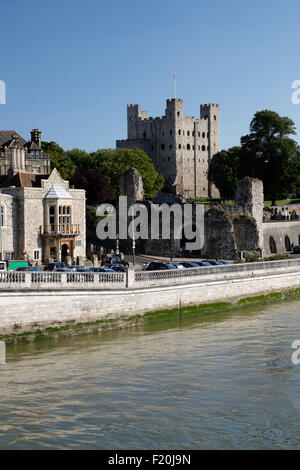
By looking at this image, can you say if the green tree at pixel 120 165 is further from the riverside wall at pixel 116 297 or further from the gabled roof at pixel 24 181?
the riverside wall at pixel 116 297

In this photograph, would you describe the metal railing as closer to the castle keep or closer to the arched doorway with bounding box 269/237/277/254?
the arched doorway with bounding box 269/237/277/254

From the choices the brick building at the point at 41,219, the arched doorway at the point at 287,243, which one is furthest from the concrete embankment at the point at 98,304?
the arched doorway at the point at 287,243

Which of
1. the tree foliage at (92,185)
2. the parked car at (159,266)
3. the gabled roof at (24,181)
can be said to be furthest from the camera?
the tree foliage at (92,185)

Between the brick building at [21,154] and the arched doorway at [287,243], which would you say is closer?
the brick building at [21,154]

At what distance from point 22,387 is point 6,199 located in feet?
79.8

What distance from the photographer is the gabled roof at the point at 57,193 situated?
44344 mm

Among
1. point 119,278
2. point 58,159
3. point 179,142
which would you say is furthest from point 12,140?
point 179,142

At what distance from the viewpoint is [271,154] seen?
3004 inches

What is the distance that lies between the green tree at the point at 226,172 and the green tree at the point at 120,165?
11928 millimetres

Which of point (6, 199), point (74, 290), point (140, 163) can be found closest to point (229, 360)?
point (74, 290)

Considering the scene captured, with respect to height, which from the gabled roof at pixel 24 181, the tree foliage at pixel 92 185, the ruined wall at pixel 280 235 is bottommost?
the ruined wall at pixel 280 235

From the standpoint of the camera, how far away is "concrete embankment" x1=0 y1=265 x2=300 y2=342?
2417 cm
